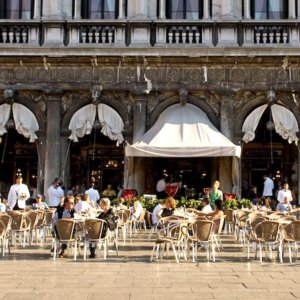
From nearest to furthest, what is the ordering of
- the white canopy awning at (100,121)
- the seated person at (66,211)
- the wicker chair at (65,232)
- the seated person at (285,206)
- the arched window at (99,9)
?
1. the wicker chair at (65,232)
2. the seated person at (66,211)
3. the seated person at (285,206)
4. the white canopy awning at (100,121)
5. the arched window at (99,9)

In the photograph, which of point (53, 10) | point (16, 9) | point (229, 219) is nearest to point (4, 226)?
point (229, 219)

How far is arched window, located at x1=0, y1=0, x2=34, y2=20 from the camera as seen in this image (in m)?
24.5

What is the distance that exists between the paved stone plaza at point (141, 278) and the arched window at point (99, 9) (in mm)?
11778

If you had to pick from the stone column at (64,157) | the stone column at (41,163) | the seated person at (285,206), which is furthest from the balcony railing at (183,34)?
the seated person at (285,206)

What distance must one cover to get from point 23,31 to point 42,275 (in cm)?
1420

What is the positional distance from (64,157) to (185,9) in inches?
276

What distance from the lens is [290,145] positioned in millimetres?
25969

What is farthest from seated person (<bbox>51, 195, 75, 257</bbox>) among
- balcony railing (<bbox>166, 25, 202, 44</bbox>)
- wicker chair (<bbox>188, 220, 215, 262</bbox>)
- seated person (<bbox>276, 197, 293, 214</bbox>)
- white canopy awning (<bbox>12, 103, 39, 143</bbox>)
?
balcony railing (<bbox>166, 25, 202, 44</bbox>)

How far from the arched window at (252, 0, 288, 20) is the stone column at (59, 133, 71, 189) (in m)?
8.21

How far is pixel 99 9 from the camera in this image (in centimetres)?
2431

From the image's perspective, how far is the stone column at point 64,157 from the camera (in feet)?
77.4

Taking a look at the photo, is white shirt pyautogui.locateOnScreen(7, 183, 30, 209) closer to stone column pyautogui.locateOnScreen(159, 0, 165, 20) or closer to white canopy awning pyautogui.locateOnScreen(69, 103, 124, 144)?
white canopy awning pyautogui.locateOnScreen(69, 103, 124, 144)

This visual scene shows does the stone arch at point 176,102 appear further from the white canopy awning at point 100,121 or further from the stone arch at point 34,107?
the stone arch at point 34,107

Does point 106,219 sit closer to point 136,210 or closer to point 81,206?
point 81,206
